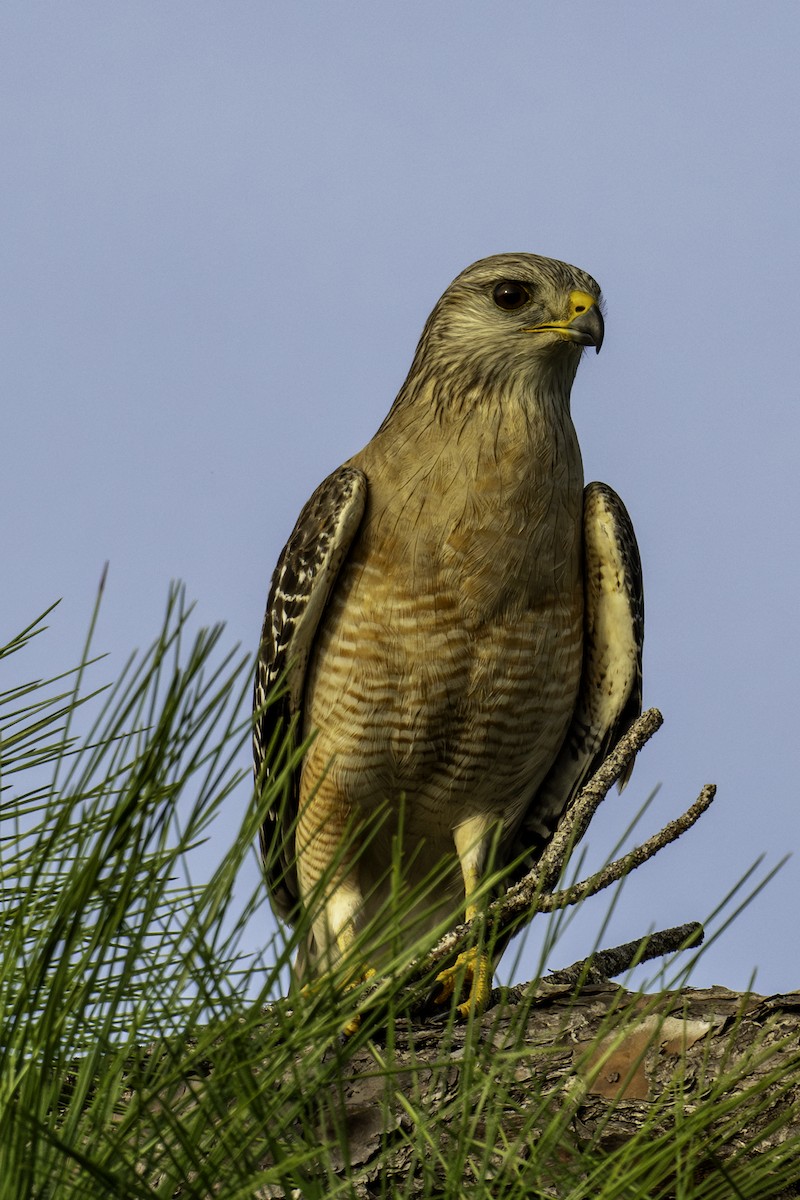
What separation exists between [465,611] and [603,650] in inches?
32.0

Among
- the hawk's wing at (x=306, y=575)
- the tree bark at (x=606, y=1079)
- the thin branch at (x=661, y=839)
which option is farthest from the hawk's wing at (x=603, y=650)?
the thin branch at (x=661, y=839)

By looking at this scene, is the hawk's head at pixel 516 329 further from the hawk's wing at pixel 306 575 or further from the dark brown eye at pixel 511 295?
the hawk's wing at pixel 306 575

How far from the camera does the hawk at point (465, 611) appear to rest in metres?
5.30

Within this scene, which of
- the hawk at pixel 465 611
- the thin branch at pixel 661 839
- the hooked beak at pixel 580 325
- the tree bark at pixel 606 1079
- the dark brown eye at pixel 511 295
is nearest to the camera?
the thin branch at pixel 661 839

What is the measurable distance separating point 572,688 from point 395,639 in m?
0.82

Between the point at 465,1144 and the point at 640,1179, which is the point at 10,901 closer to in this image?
the point at 465,1144

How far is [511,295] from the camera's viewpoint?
5789 millimetres

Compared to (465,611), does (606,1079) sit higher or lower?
lower

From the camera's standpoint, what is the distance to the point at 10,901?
2.55m

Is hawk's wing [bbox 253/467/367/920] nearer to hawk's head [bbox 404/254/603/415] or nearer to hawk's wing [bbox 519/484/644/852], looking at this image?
hawk's head [bbox 404/254/603/415]

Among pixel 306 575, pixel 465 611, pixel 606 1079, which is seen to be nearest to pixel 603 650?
pixel 465 611

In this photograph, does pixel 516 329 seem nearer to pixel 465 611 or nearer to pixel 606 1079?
pixel 465 611

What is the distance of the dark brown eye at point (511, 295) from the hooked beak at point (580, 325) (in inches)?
5.5

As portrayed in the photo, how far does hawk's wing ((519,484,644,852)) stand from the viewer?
225 inches
